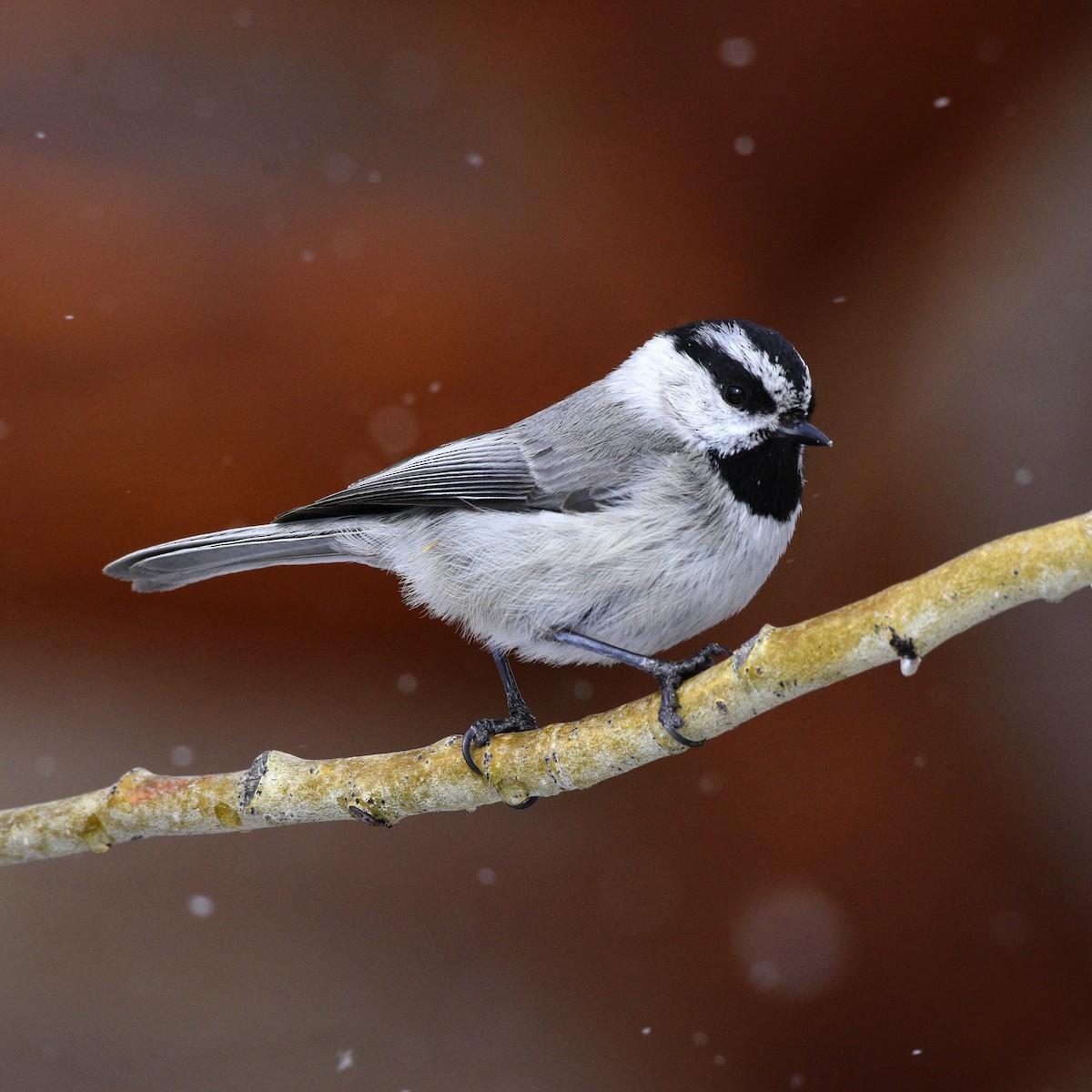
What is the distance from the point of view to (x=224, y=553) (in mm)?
1688

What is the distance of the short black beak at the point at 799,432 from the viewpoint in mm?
1377

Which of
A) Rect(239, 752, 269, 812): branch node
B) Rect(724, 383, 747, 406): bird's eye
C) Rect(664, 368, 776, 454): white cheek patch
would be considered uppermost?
Rect(724, 383, 747, 406): bird's eye

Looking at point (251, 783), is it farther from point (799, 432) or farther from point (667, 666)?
point (799, 432)

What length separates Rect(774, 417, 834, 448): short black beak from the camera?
138 centimetres

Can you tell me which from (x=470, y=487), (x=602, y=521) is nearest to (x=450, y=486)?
(x=470, y=487)

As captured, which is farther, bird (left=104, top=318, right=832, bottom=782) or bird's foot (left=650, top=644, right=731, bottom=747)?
bird (left=104, top=318, right=832, bottom=782)

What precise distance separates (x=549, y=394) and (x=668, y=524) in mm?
1397

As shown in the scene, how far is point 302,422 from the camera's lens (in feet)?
9.22

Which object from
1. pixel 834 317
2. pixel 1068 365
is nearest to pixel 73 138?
pixel 834 317

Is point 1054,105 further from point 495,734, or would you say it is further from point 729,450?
point 495,734

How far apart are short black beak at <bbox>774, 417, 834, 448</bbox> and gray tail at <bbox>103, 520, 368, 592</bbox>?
2.31 feet

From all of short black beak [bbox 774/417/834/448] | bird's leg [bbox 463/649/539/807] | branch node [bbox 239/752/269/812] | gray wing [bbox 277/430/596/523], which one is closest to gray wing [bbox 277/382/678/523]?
gray wing [bbox 277/430/596/523]

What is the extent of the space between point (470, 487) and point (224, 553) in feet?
1.35

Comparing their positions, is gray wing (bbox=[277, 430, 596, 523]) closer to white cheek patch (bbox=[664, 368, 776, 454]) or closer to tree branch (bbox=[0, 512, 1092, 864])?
white cheek patch (bbox=[664, 368, 776, 454])
